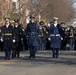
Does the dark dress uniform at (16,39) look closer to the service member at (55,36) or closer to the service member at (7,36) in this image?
the service member at (7,36)

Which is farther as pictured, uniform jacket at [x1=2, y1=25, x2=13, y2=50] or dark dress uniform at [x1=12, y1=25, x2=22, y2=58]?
dark dress uniform at [x1=12, y1=25, x2=22, y2=58]

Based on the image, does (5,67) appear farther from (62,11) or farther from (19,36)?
(62,11)

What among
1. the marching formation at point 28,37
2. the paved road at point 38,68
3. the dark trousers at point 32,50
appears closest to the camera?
the paved road at point 38,68

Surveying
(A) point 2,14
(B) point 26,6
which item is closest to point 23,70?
(A) point 2,14

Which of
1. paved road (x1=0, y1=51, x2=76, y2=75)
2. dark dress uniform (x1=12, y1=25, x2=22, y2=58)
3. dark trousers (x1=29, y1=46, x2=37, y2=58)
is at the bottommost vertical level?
paved road (x1=0, y1=51, x2=76, y2=75)

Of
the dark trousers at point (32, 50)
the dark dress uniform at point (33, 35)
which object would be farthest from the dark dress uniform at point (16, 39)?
the dark trousers at point (32, 50)

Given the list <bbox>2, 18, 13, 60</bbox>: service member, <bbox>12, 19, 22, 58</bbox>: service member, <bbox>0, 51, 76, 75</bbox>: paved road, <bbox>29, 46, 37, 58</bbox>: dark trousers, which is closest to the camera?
<bbox>0, 51, 76, 75</bbox>: paved road

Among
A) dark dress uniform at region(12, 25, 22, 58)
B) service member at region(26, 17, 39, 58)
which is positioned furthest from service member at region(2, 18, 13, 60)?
service member at region(26, 17, 39, 58)

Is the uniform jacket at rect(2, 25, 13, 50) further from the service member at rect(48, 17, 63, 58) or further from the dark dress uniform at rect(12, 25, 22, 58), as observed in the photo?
the service member at rect(48, 17, 63, 58)

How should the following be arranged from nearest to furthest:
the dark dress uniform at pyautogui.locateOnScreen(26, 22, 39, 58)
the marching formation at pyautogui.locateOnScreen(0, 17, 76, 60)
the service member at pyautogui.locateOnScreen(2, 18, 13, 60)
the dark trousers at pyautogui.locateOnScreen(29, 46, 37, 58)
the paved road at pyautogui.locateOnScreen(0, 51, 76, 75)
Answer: the paved road at pyautogui.locateOnScreen(0, 51, 76, 75) < the service member at pyautogui.locateOnScreen(2, 18, 13, 60) < the marching formation at pyautogui.locateOnScreen(0, 17, 76, 60) < the dark dress uniform at pyautogui.locateOnScreen(26, 22, 39, 58) < the dark trousers at pyautogui.locateOnScreen(29, 46, 37, 58)

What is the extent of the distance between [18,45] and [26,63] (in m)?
2.94

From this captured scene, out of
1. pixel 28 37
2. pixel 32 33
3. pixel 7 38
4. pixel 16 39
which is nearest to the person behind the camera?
pixel 7 38

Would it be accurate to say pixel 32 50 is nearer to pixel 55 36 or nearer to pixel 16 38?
pixel 16 38

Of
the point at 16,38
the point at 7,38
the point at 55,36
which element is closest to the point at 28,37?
the point at 16,38
